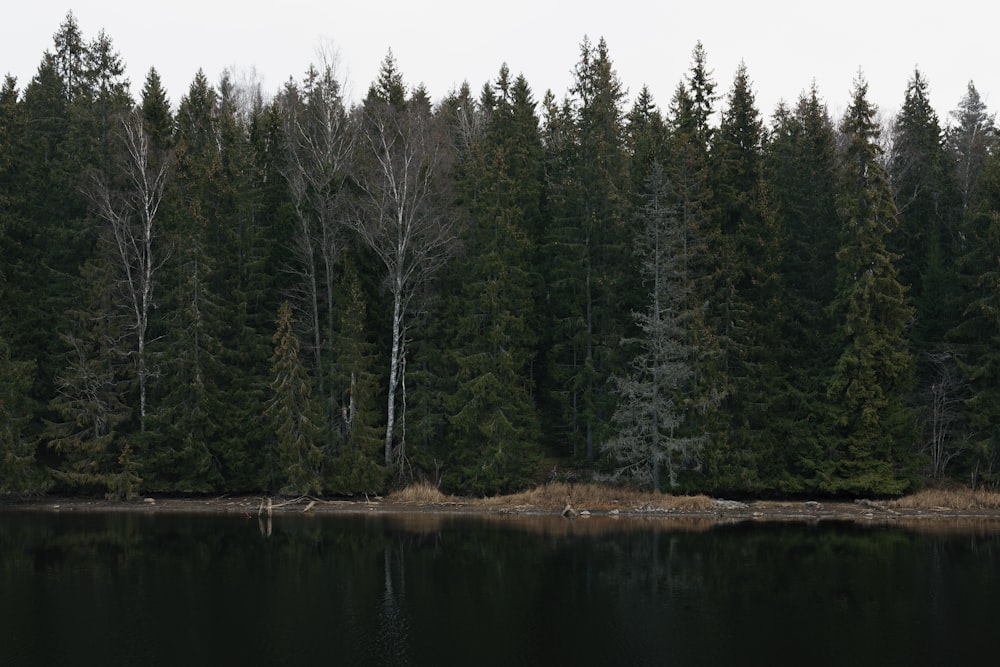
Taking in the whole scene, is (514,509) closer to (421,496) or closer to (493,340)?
(421,496)

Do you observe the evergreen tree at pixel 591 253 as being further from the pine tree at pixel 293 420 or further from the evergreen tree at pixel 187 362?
the evergreen tree at pixel 187 362

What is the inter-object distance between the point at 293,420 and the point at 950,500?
35.2m

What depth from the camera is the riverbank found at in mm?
39528

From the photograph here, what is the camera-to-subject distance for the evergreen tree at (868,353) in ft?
135

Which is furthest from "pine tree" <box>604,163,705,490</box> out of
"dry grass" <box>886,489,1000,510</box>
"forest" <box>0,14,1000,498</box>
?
"dry grass" <box>886,489,1000,510</box>

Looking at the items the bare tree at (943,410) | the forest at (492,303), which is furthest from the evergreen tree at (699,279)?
the bare tree at (943,410)

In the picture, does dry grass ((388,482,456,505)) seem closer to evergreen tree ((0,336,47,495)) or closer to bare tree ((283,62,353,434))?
bare tree ((283,62,353,434))

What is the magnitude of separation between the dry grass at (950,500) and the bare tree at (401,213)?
27.4 meters

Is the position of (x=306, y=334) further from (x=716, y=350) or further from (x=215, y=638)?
(x=215, y=638)

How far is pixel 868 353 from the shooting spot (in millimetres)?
41312

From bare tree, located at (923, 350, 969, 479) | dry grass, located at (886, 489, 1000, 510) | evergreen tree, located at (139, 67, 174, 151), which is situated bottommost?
dry grass, located at (886, 489, 1000, 510)

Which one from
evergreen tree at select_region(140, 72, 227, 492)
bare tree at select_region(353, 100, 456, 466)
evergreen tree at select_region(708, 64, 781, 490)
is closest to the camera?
evergreen tree at select_region(708, 64, 781, 490)

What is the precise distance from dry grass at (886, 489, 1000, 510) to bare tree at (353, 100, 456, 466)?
27393 millimetres

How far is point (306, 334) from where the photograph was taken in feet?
163
